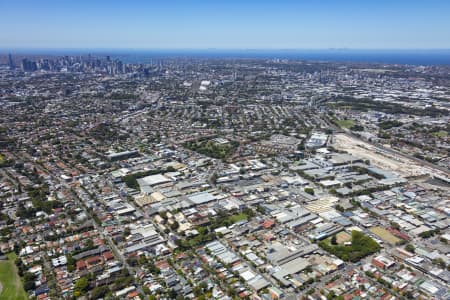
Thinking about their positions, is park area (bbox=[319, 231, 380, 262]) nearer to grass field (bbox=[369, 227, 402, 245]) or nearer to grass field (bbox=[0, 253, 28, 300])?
grass field (bbox=[369, 227, 402, 245])

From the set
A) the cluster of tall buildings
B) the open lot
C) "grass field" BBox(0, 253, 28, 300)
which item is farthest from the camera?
the cluster of tall buildings

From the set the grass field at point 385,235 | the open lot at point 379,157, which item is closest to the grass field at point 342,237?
the grass field at point 385,235

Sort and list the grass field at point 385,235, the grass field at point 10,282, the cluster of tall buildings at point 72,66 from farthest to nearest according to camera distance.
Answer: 1. the cluster of tall buildings at point 72,66
2. the grass field at point 385,235
3. the grass field at point 10,282

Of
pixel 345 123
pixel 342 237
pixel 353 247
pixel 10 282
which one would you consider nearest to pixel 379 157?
pixel 345 123

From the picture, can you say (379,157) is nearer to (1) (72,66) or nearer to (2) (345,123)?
(2) (345,123)

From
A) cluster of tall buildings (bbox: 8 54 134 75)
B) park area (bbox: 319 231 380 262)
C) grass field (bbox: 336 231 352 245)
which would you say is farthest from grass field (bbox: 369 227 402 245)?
cluster of tall buildings (bbox: 8 54 134 75)

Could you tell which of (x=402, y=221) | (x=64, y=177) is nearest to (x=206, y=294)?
(x=402, y=221)

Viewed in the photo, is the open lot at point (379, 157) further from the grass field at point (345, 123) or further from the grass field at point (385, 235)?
the grass field at point (385, 235)
